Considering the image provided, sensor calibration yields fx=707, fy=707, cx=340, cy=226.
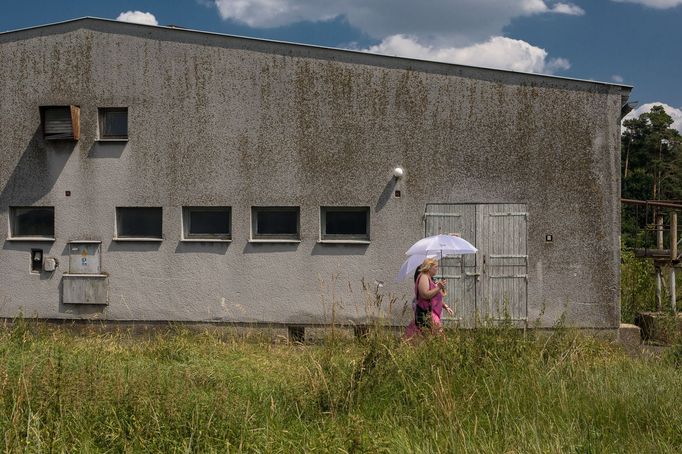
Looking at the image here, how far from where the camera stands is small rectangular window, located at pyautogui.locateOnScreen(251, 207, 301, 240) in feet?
40.3

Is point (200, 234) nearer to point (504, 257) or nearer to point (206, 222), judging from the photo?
point (206, 222)

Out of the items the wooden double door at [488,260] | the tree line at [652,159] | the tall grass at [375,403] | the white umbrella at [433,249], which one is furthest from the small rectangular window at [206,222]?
the tree line at [652,159]

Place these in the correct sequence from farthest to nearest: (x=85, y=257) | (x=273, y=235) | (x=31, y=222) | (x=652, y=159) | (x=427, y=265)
Result: (x=652, y=159) < (x=31, y=222) < (x=85, y=257) < (x=273, y=235) < (x=427, y=265)

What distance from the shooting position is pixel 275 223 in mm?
12352

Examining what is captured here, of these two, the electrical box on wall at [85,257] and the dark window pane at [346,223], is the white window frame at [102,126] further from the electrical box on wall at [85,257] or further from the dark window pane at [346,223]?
the dark window pane at [346,223]

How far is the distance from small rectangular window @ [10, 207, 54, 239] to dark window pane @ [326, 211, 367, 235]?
518cm

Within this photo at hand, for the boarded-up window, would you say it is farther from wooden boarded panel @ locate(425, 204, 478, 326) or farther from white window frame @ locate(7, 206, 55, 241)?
wooden boarded panel @ locate(425, 204, 478, 326)

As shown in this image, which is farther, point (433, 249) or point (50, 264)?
point (50, 264)

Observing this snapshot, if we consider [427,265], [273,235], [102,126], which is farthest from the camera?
[102,126]

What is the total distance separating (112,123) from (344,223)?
15.5 ft

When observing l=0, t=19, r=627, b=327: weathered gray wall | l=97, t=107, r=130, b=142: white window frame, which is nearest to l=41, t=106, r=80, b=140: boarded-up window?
l=0, t=19, r=627, b=327: weathered gray wall

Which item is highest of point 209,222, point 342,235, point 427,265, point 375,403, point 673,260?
point 209,222

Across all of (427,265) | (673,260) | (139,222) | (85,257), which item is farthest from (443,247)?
(85,257)

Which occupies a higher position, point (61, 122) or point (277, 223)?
point (61, 122)
